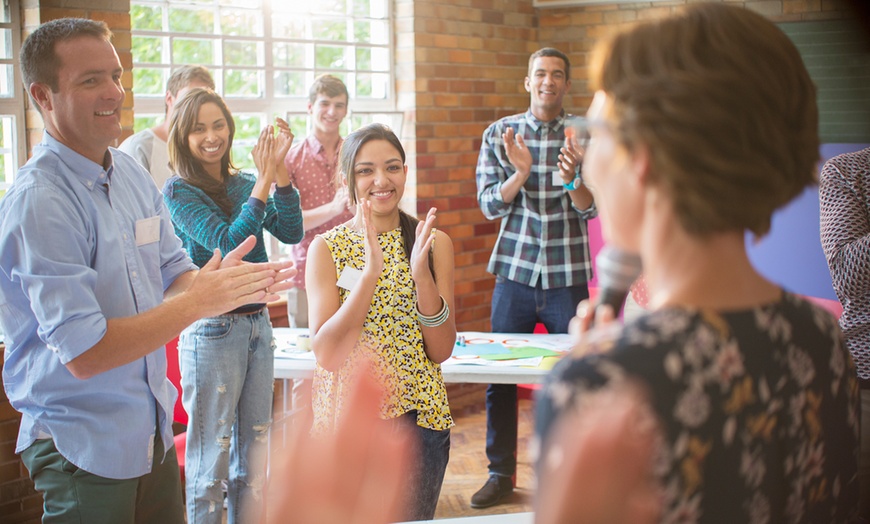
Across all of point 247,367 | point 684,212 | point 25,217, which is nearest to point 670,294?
point 684,212

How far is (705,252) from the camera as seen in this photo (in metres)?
0.80

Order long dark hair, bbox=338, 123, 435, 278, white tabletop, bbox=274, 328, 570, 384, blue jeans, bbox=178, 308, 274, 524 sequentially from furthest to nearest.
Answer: white tabletop, bbox=274, 328, 570, 384 → blue jeans, bbox=178, 308, 274, 524 → long dark hair, bbox=338, 123, 435, 278

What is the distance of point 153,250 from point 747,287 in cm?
167

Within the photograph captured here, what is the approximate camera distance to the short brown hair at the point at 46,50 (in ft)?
6.32

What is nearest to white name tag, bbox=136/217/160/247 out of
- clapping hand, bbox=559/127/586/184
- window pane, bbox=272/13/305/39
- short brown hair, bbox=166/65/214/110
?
short brown hair, bbox=166/65/214/110

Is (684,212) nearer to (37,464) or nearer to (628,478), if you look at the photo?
(628,478)

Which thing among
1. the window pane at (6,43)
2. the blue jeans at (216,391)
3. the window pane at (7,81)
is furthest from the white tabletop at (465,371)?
the window pane at (6,43)

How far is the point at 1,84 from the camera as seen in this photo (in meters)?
3.57

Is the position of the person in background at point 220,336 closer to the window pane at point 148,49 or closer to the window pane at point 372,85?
the window pane at point 148,49

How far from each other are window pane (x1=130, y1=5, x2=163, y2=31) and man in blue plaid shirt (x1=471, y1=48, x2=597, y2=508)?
1748mm

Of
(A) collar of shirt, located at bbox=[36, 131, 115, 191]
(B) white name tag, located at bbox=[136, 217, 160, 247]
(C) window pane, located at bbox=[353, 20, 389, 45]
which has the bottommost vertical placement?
(B) white name tag, located at bbox=[136, 217, 160, 247]

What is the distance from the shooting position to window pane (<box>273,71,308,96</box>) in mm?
4785

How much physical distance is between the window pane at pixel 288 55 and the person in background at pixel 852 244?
316cm

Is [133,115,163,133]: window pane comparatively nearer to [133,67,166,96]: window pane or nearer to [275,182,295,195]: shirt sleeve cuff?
[133,67,166,96]: window pane
